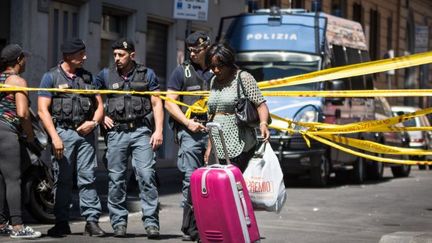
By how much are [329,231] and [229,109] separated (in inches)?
133

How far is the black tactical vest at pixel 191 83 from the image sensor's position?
10062mm

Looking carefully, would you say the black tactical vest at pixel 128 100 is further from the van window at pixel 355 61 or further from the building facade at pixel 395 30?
the building facade at pixel 395 30

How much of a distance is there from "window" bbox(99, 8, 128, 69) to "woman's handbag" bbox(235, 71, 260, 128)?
13150 mm

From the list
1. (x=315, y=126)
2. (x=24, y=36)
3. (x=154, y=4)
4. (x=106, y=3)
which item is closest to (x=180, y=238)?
(x=315, y=126)

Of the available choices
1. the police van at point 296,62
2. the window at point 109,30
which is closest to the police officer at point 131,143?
the police van at point 296,62

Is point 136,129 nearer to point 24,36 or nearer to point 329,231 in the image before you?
point 329,231

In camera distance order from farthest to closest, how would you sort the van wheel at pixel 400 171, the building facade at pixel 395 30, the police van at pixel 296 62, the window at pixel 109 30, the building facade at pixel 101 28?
the building facade at pixel 395 30, the van wheel at pixel 400 171, the window at pixel 109 30, the building facade at pixel 101 28, the police van at pixel 296 62

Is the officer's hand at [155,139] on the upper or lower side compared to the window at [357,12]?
lower

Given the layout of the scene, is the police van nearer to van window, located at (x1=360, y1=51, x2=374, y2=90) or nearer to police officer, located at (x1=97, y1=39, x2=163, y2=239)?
van window, located at (x1=360, y1=51, x2=374, y2=90)

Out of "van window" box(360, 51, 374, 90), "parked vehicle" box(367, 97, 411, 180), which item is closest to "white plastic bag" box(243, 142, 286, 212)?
"parked vehicle" box(367, 97, 411, 180)

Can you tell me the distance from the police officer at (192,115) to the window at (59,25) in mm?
9704

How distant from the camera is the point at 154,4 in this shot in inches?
923

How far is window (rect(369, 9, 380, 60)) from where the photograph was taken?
4182 cm

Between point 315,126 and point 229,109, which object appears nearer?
point 229,109
